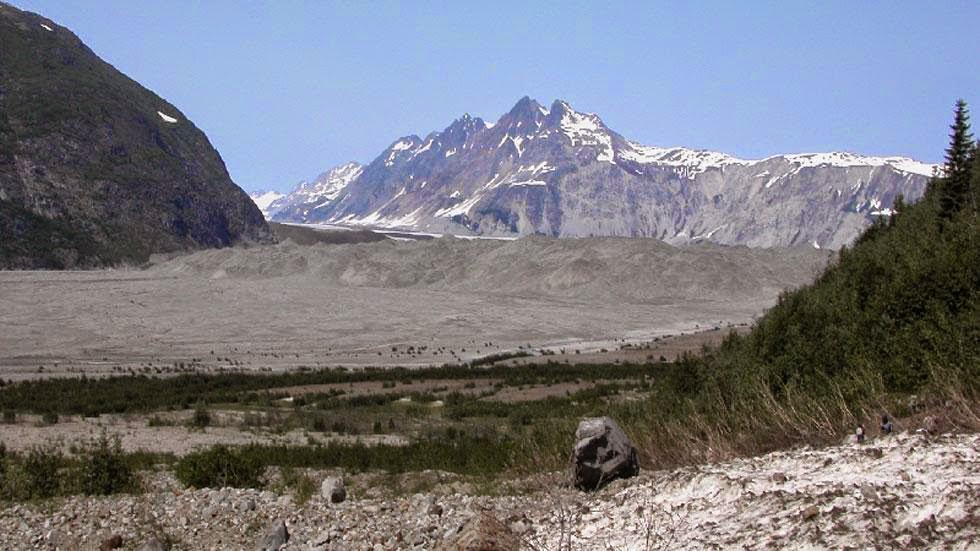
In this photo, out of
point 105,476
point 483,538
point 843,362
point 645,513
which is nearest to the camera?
point 483,538

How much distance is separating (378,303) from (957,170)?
2462 inches

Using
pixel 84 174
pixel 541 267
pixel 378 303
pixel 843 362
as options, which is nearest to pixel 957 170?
pixel 843 362

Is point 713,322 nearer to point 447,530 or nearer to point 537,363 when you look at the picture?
point 537,363

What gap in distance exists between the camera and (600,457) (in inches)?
424

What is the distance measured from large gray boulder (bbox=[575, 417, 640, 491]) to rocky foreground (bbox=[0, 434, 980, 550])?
0.86 feet

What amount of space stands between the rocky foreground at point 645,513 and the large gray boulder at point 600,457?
0.86 ft

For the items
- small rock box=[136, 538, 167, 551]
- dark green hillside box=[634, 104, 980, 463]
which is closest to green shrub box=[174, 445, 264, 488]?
small rock box=[136, 538, 167, 551]

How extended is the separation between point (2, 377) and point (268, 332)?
30.8 m

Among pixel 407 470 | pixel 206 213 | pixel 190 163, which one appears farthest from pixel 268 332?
pixel 190 163

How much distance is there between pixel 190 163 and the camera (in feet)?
636

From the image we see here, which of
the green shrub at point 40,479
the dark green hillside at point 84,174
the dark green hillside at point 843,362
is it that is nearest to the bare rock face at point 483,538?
the dark green hillside at point 843,362

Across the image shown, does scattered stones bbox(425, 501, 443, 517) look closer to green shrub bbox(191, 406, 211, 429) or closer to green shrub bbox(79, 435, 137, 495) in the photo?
green shrub bbox(79, 435, 137, 495)

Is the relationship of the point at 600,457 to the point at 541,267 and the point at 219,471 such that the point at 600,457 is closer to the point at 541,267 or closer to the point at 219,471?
the point at 219,471

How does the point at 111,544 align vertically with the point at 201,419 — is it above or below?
above
